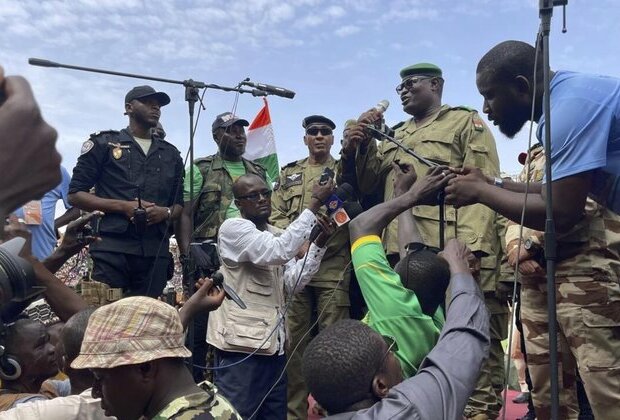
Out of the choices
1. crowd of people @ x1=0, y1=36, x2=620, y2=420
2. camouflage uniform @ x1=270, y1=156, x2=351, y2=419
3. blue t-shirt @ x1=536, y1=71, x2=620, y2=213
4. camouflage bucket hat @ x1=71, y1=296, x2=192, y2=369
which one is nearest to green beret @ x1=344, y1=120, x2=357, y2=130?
crowd of people @ x1=0, y1=36, x2=620, y2=420

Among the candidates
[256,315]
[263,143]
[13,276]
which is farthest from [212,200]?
[13,276]

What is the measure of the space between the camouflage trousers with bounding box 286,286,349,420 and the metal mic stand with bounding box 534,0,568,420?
2739 mm

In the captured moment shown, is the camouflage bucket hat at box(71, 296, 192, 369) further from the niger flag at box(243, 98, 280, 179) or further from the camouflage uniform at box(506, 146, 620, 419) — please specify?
the niger flag at box(243, 98, 280, 179)

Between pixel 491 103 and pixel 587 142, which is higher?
pixel 491 103

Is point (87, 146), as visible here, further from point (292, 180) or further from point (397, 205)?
point (397, 205)

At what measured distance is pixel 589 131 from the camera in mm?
2660

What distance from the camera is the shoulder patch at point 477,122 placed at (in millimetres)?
4594

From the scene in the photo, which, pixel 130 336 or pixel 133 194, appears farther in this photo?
pixel 133 194

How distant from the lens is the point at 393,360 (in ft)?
7.04

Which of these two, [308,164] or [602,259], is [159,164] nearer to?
[308,164]

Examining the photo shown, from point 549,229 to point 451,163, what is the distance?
2054 mm

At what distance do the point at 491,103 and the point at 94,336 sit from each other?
1986 mm

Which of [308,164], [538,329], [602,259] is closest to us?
[602,259]

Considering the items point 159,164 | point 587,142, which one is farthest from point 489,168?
point 159,164
